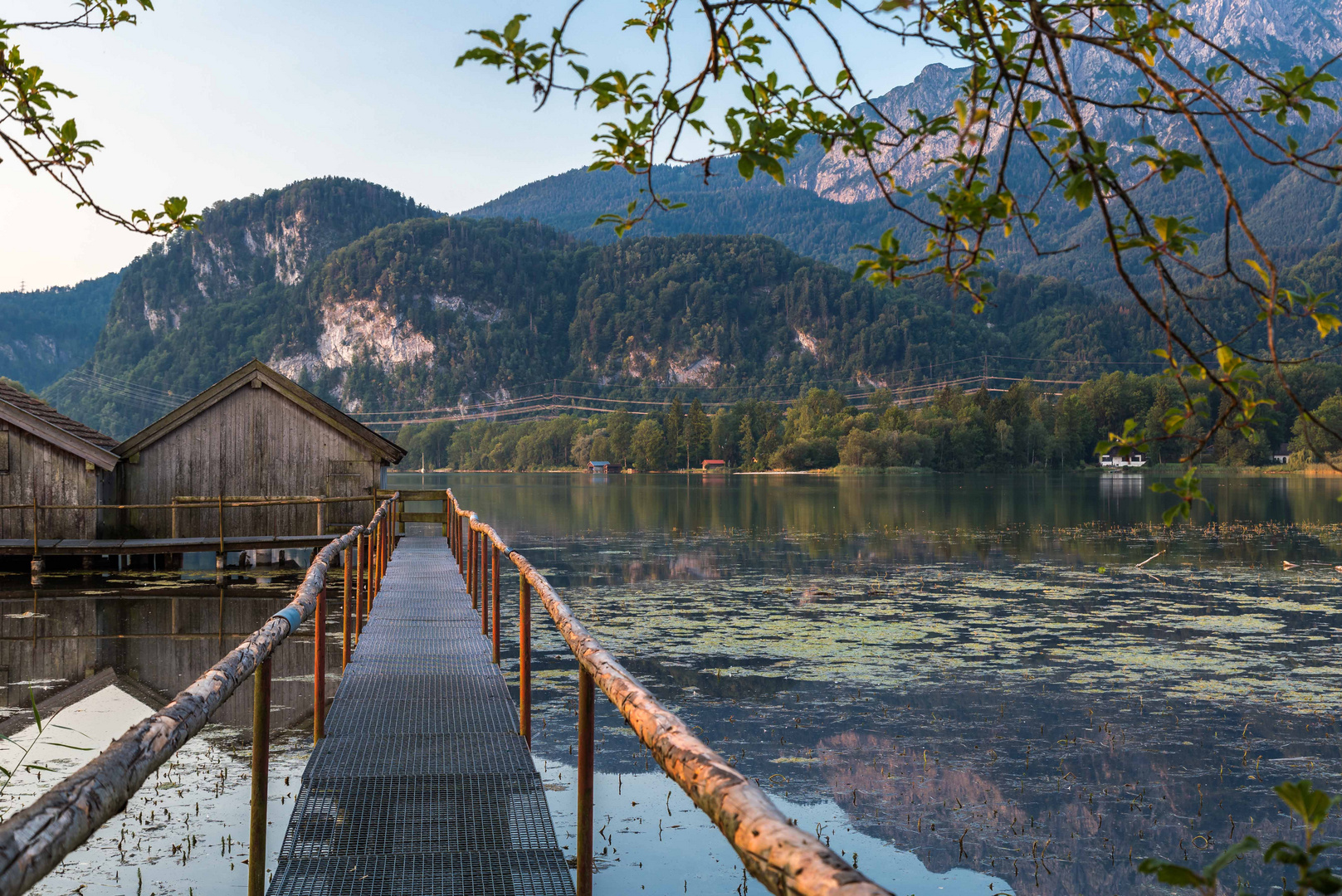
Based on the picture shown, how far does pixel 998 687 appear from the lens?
11.8 m

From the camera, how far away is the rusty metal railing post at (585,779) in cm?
439

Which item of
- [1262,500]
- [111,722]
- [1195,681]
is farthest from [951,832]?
[1262,500]

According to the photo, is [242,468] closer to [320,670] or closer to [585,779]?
[320,670]

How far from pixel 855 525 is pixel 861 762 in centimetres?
2933

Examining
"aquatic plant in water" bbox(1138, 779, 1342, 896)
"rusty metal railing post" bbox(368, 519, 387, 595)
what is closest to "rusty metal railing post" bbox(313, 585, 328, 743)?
"rusty metal railing post" bbox(368, 519, 387, 595)

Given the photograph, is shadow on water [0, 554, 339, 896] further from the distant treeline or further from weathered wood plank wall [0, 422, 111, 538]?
the distant treeline

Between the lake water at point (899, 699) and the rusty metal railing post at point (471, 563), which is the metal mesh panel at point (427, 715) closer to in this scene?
the lake water at point (899, 699)

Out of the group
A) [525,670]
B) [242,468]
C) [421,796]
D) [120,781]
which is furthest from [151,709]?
[242,468]

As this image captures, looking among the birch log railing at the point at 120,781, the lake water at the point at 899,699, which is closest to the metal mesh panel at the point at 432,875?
the birch log railing at the point at 120,781

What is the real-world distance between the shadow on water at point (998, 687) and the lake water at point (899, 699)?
40 mm

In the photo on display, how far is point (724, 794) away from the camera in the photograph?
2426mm

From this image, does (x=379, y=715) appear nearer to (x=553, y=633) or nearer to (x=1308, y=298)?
(x=1308, y=298)

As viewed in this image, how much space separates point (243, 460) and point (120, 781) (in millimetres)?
23956

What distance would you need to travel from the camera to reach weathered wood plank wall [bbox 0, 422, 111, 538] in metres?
22.9
